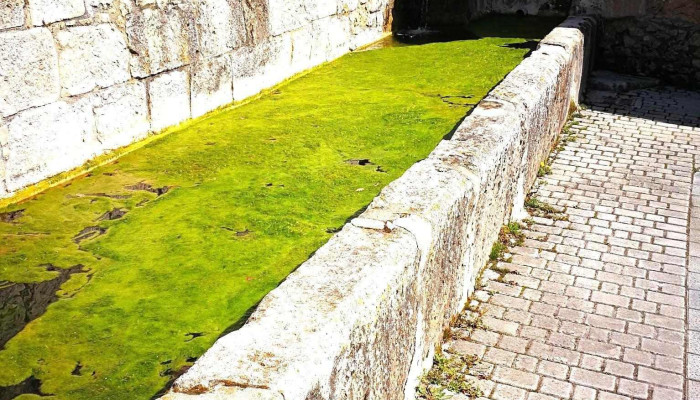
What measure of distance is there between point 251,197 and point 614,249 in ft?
7.92

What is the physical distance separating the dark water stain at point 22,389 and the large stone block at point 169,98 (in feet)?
9.09

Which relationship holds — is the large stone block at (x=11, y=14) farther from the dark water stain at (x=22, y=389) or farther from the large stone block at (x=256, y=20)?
the large stone block at (x=256, y=20)

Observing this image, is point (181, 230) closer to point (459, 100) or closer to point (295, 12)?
point (459, 100)

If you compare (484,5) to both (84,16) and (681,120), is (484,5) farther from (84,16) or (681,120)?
(84,16)

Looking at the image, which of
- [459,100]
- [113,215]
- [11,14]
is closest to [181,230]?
[113,215]

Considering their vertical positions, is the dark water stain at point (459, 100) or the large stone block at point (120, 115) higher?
the large stone block at point (120, 115)

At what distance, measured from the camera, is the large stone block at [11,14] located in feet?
12.3

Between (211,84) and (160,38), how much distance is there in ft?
2.66

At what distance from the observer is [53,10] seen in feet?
13.4

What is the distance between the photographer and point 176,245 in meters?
3.76

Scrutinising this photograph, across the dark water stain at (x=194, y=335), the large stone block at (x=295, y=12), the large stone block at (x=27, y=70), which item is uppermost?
the large stone block at (x=295, y=12)

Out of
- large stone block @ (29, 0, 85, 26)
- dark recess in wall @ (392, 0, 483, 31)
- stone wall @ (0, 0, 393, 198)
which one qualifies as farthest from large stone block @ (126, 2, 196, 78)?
dark recess in wall @ (392, 0, 483, 31)

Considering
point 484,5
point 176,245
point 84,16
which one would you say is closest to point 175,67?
point 84,16

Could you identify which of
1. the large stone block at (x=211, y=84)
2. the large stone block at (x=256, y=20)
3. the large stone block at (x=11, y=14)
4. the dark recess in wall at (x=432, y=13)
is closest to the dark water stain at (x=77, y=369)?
the large stone block at (x=11, y=14)
